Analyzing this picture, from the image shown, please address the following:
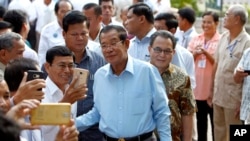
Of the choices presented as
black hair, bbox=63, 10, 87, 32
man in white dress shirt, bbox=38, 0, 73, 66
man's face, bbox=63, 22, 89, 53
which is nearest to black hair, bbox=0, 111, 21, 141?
man's face, bbox=63, 22, 89, 53

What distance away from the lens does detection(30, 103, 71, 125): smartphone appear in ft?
11.9

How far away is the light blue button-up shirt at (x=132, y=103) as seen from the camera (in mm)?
4988

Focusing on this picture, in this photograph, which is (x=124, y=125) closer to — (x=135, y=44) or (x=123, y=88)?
(x=123, y=88)

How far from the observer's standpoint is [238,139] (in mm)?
5680

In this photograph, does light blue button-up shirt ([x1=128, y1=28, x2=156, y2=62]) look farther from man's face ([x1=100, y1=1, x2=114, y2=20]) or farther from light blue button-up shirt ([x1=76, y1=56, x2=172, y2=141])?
man's face ([x1=100, y1=1, x2=114, y2=20])

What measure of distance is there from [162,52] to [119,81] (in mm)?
817

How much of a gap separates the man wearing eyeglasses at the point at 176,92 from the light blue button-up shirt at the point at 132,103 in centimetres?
57

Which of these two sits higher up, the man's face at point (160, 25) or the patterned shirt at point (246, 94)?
the man's face at point (160, 25)

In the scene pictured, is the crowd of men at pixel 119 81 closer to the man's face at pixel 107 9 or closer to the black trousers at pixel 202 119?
the black trousers at pixel 202 119

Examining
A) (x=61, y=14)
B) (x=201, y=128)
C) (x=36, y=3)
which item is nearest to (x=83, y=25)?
(x=61, y=14)

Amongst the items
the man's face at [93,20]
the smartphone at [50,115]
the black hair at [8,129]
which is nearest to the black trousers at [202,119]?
the man's face at [93,20]

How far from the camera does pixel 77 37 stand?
20.2 ft

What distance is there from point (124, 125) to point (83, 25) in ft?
5.28

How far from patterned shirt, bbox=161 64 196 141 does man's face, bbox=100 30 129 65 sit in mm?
695
